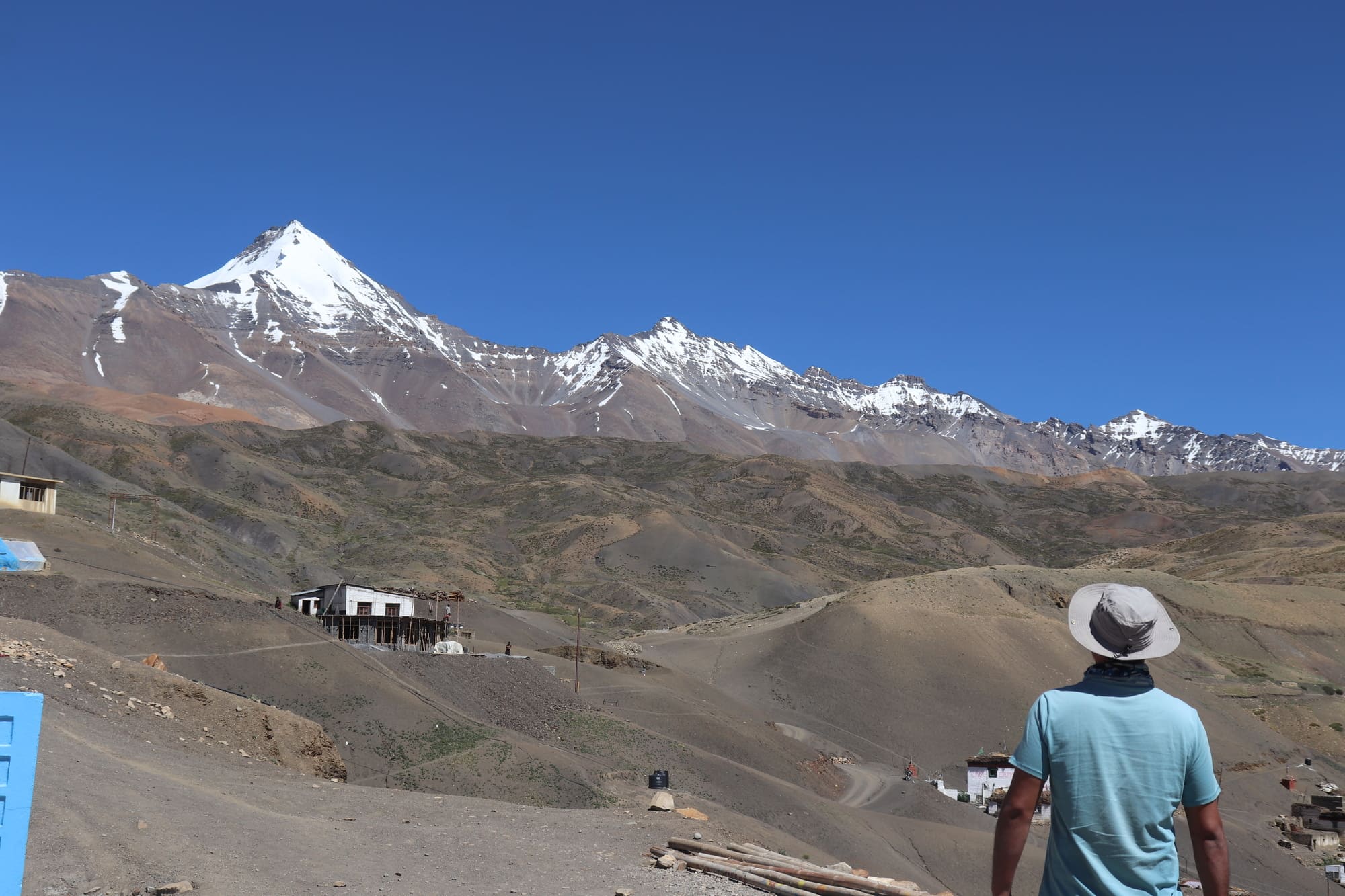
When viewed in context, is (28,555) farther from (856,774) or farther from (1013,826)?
(1013,826)

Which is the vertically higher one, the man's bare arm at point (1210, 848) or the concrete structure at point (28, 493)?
the concrete structure at point (28, 493)

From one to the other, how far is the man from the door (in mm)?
7898

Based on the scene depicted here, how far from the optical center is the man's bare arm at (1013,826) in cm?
493

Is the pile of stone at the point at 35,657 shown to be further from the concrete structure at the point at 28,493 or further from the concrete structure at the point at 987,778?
the concrete structure at the point at 987,778

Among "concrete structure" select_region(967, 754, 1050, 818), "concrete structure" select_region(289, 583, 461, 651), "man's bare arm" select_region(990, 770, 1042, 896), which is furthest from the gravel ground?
"man's bare arm" select_region(990, 770, 1042, 896)

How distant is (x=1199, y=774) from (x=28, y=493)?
62.9 metres

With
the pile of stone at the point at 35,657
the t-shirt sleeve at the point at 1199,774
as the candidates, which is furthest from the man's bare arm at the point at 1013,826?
the pile of stone at the point at 35,657

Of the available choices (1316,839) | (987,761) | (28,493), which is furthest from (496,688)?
(1316,839)

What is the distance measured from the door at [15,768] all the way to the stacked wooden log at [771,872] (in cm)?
874

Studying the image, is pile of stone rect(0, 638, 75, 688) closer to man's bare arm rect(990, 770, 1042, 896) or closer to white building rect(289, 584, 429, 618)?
man's bare arm rect(990, 770, 1042, 896)

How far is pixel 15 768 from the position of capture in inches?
389

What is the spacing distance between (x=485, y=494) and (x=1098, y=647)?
536 ft

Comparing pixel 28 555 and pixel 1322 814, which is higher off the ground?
pixel 28 555

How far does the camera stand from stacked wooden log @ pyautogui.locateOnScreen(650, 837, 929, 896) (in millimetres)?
14828
